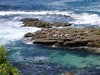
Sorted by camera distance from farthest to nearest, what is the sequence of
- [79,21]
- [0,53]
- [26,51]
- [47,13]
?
[47,13] < [79,21] < [26,51] < [0,53]

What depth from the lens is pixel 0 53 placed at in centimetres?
1881

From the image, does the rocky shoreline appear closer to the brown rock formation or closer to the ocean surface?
the brown rock formation

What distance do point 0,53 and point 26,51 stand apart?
29.9 meters

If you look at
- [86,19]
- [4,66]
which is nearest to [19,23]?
[86,19]

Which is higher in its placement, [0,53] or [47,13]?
[0,53]

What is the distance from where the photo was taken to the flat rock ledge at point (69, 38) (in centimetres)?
4856

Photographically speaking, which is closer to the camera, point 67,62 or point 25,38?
point 67,62

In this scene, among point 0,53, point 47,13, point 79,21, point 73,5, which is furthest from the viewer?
point 73,5

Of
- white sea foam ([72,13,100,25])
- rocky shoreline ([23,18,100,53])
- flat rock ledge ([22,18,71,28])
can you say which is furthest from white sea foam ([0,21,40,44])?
white sea foam ([72,13,100,25])

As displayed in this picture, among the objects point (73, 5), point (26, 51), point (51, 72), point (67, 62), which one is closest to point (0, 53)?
point (51, 72)

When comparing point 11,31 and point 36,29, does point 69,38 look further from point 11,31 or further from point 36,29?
point 11,31

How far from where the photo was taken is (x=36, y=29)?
60.2 metres

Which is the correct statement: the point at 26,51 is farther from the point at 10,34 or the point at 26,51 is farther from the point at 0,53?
the point at 0,53

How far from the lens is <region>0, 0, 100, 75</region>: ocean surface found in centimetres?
4128
